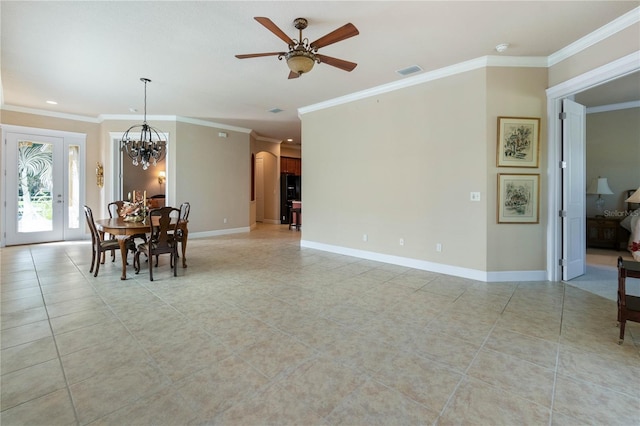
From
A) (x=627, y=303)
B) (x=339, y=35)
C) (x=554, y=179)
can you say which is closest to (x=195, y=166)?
(x=339, y=35)

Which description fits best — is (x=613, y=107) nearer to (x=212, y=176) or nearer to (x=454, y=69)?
(x=454, y=69)

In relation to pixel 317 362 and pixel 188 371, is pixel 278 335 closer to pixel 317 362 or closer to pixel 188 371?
pixel 317 362

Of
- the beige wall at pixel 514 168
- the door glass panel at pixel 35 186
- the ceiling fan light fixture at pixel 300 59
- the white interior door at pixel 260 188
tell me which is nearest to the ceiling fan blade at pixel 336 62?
the ceiling fan light fixture at pixel 300 59

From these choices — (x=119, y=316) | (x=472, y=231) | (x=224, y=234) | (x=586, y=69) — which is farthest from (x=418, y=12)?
(x=224, y=234)

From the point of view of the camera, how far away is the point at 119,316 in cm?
283

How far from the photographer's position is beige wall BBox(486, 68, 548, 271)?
391cm

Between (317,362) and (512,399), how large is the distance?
120 centimetres

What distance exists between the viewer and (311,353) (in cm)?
221

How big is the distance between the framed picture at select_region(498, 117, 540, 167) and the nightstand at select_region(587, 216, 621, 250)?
11.6 ft

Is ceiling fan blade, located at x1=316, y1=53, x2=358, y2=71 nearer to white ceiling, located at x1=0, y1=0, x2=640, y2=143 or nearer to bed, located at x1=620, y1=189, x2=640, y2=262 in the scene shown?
white ceiling, located at x1=0, y1=0, x2=640, y2=143

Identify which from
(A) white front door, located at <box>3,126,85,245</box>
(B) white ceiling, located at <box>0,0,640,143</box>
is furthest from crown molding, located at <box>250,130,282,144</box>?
(A) white front door, located at <box>3,126,85,245</box>

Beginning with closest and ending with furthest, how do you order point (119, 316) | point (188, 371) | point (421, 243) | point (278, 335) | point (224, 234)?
point (188, 371)
point (278, 335)
point (119, 316)
point (421, 243)
point (224, 234)

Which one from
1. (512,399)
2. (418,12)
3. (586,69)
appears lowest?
(512,399)

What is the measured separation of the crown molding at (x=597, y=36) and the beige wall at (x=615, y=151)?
368cm
